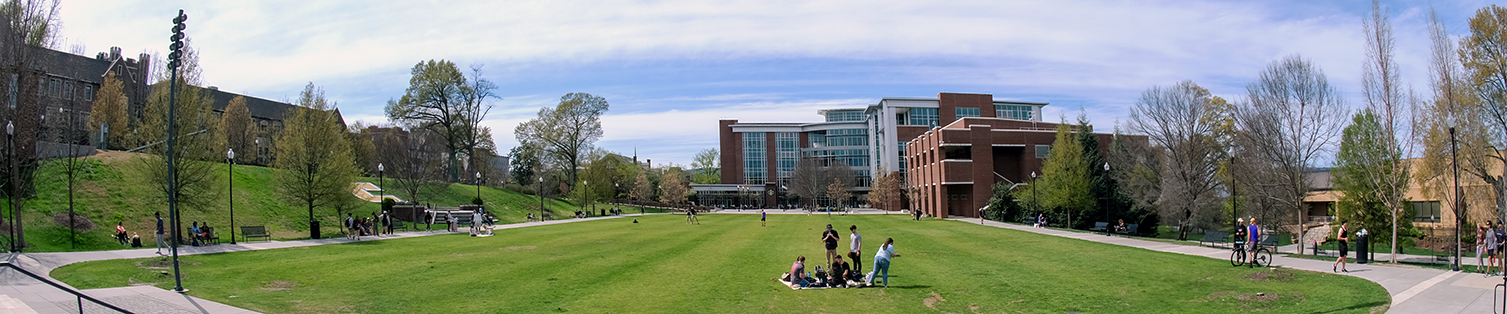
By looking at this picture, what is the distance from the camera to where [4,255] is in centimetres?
2175

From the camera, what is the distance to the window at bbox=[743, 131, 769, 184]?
122 m

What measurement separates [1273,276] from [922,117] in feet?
272

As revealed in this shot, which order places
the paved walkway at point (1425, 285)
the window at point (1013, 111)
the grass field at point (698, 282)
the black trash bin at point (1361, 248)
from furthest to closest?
the window at point (1013, 111) → the black trash bin at point (1361, 248) → the grass field at point (698, 282) → the paved walkway at point (1425, 285)

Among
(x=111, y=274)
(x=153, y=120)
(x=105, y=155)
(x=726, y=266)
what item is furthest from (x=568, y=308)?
(x=105, y=155)

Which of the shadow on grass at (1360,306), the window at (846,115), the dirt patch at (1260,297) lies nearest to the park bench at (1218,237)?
the dirt patch at (1260,297)

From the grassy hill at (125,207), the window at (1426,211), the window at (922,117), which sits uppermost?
the window at (922,117)

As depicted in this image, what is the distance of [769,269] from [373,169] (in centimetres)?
6708

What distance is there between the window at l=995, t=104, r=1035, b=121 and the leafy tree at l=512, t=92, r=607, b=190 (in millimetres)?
57501

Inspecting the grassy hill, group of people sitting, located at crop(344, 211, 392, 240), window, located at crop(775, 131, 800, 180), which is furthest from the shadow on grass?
window, located at crop(775, 131, 800, 180)

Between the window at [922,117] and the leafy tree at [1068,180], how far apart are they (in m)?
47.7

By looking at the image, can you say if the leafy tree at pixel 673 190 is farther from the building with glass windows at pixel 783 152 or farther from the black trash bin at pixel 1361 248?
the black trash bin at pixel 1361 248

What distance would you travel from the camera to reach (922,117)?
99.6 metres

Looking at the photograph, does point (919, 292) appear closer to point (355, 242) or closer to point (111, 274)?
point (111, 274)

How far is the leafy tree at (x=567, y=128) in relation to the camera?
78.9 meters
